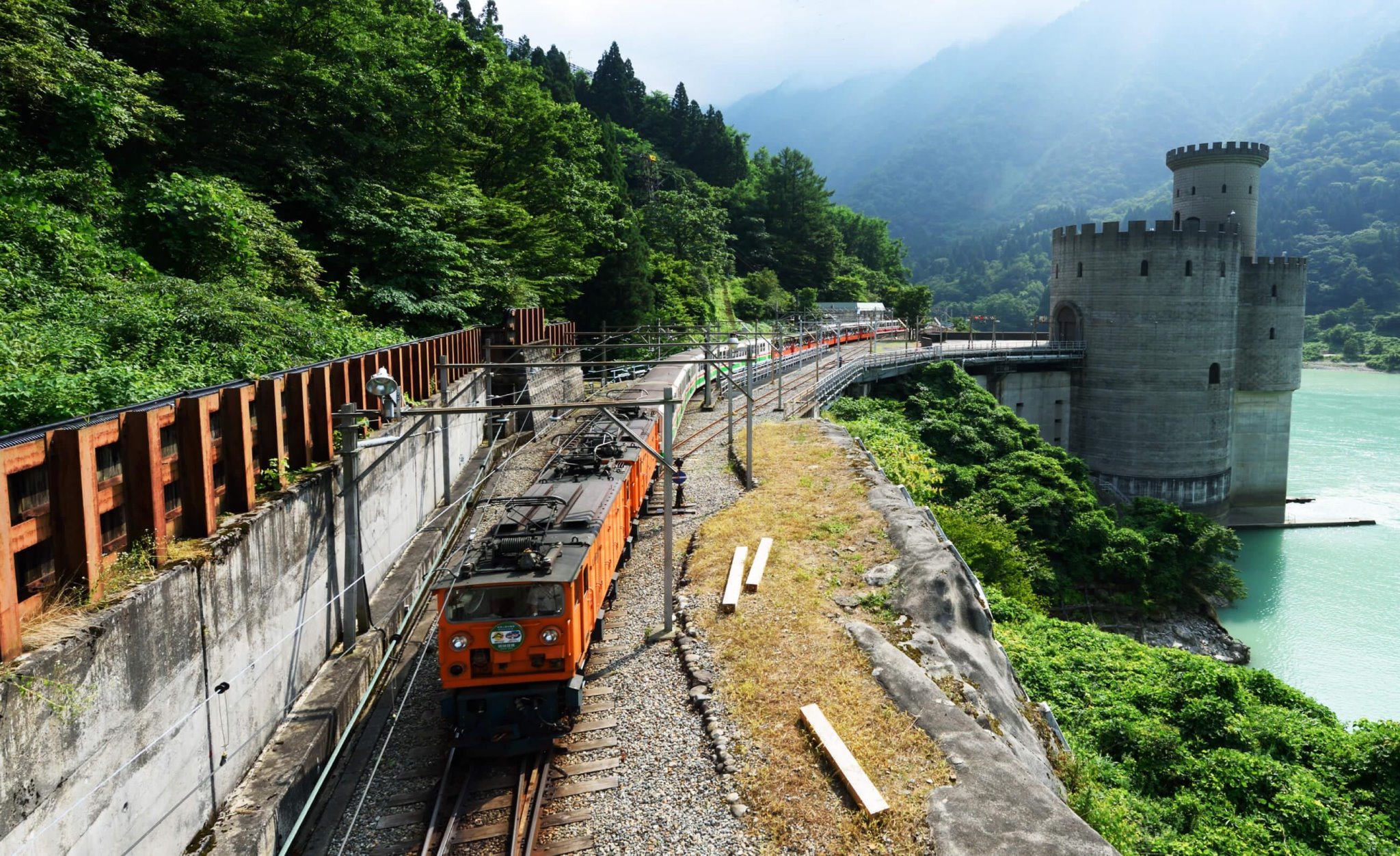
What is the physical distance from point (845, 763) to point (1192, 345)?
44.2m

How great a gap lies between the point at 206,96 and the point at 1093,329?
141 ft

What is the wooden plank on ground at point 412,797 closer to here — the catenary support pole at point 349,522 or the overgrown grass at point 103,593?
the overgrown grass at point 103,593

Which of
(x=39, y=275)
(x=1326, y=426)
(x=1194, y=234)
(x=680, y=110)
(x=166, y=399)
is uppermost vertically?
(x=680, y=110)

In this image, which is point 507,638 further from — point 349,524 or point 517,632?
point 349,524

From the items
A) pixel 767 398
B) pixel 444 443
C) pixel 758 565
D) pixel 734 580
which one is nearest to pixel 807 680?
pixel 734 580

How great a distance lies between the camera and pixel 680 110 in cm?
8275

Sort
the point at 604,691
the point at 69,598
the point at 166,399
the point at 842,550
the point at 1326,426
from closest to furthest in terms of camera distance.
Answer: the point at 69,598 → the point at 166,399 → the point at 604,691 → the point at 842,550 → the point at 1326,426

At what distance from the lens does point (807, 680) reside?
1009cm

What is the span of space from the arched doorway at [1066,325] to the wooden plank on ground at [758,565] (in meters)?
38.6

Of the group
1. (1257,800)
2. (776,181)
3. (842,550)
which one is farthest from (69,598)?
(776,181)

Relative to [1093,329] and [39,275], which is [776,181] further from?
[39,275]

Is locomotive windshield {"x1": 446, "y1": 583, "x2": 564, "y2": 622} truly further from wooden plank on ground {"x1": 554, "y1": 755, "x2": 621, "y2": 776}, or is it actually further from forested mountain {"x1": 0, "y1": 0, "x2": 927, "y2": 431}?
forested mountain {"x1": 0, "y1": 0, "x2": 927, "y2": 431}

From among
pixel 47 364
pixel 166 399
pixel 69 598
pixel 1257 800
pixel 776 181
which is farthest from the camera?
pixel 776 181

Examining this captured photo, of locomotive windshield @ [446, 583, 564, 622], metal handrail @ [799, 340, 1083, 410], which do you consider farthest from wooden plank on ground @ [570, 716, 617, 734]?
metal handrail @ [799, 340, 1083, 410]
